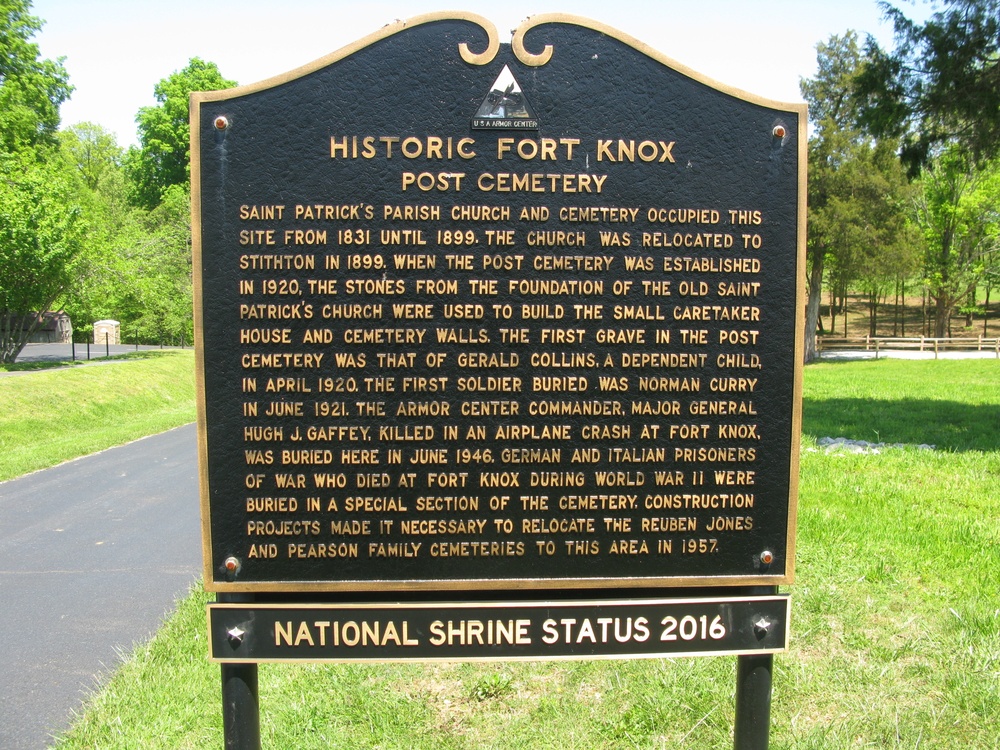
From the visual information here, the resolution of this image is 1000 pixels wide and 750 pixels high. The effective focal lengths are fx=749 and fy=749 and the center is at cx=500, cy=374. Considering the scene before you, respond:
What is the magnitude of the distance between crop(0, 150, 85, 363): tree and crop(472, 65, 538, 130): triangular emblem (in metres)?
20.8

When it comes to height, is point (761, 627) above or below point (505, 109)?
below

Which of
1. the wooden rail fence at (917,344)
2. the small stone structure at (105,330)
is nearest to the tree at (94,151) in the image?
the small stone structure at (105,330)

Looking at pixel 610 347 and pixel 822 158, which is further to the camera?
pixel 822 158

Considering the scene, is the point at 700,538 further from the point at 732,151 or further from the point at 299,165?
the point at 299,165

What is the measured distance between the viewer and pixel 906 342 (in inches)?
1476

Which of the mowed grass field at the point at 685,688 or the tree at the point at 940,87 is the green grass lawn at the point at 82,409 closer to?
the mowed grass field at the point at 685,688

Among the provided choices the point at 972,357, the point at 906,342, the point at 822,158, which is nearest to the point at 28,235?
the point at 822,158

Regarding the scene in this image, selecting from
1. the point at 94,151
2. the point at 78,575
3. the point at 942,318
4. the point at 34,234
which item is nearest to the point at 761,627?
the point at 78,575

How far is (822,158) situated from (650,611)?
32.8 m

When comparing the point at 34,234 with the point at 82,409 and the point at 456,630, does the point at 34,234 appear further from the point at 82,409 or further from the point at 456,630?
the point at 456,630

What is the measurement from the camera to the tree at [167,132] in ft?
137

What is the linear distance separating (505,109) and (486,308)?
70cm

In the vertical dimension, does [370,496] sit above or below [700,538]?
above

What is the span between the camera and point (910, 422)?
11297 millimetres
